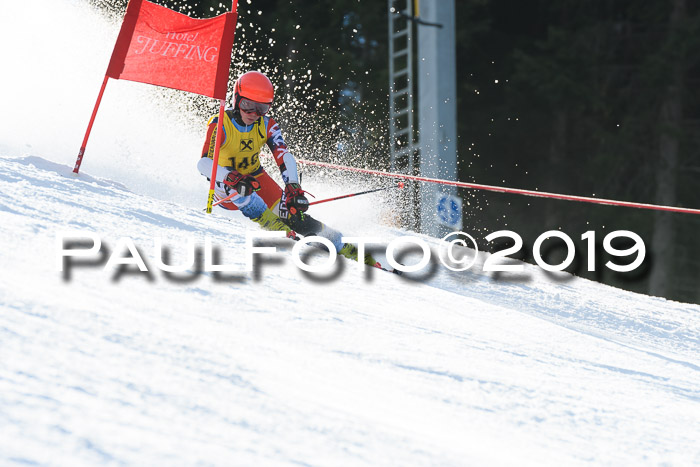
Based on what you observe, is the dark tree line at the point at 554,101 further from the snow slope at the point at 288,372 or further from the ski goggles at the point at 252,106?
the snow slope at the point at 288,372

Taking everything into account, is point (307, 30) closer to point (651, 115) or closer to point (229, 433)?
point (651, 115)

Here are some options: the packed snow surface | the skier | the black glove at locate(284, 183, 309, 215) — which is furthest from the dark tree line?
the packed snow surface

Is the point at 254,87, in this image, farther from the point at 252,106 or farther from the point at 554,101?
the point at 554,101

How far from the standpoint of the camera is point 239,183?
5.56 metres

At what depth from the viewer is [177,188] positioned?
7.79 metres

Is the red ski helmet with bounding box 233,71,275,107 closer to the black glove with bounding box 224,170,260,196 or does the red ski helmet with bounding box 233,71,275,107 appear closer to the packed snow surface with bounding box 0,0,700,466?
the black glove with bounding box 224,170,260,196

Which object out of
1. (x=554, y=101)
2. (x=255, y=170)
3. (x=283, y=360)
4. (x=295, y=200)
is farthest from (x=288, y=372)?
(x=554, y=101)

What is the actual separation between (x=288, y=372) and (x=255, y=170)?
3.83 meters

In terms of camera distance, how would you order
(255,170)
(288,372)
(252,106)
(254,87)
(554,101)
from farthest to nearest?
(554,101), (255,170), (252,106), (254,87), (288,372)

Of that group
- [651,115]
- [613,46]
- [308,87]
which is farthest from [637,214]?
[308,87]

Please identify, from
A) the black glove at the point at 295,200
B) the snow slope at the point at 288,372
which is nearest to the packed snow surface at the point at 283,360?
the snow slope at the point at 288,372

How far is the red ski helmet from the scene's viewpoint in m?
5.68

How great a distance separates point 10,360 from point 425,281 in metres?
3.53

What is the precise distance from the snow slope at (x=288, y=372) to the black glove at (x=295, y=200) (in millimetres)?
998
